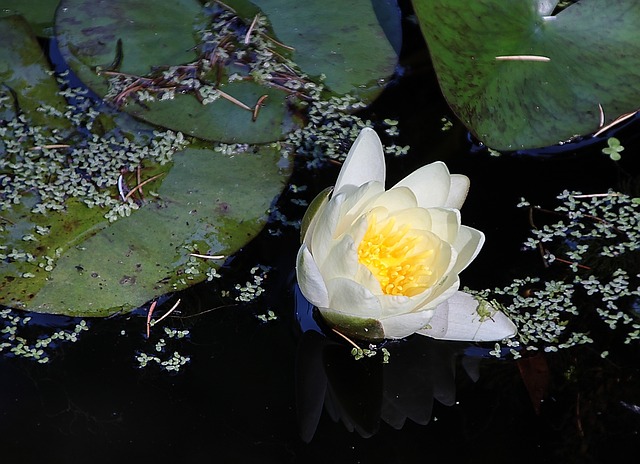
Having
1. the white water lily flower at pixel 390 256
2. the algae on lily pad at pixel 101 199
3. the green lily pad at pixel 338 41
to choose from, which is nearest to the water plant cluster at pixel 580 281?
the white water lily flower at pixel 390 256

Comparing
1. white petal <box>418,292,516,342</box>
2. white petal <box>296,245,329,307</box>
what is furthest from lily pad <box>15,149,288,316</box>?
white petal <box>418,292,516,342</box>

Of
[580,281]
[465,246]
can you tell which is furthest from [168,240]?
[580,281]

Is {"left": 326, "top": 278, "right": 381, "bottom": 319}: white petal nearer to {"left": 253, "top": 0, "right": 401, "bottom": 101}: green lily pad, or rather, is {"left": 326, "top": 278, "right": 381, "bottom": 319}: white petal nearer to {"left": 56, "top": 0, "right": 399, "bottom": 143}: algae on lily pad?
{"left": 56, "top": 0, "right": 399, "bottom": 143}: algae on lily pad

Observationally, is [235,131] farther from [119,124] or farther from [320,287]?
[320,287]

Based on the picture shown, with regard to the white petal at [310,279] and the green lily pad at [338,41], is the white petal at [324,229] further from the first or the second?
the green lily pad at [338,41]

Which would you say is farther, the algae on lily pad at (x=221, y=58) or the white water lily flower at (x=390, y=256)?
the algae on lily pad at (x=221, y=58)

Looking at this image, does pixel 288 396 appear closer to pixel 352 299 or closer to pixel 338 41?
pixel 352 299

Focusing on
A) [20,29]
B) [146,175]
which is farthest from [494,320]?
[20,29]
